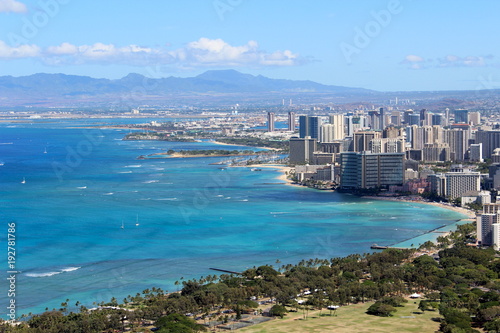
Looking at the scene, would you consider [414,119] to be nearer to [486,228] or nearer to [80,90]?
[486,228]

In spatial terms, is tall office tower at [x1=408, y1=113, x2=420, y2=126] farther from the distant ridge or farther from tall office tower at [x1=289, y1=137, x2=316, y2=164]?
the distant ridge

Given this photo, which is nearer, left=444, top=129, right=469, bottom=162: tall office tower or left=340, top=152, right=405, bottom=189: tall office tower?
left=340, top=152, right=405, bottom=189: tall office tower

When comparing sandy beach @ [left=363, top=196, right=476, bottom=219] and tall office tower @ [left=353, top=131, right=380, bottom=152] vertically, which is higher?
tall office tower @ [left=353, top=131, right=380, bottom=152]

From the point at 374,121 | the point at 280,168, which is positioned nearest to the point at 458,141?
the point at 280,168

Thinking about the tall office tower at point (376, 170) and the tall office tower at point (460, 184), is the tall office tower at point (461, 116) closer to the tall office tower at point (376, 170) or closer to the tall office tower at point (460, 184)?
the tall office tower at point (376, 170)

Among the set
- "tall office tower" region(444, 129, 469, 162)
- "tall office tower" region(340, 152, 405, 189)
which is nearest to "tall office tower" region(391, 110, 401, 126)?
"tall office tower" region(444, 129, 469, 162)

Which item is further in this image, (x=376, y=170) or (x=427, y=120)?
(x=427, y=120)

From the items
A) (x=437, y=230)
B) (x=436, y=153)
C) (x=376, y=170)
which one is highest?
(x=376, y=170)
